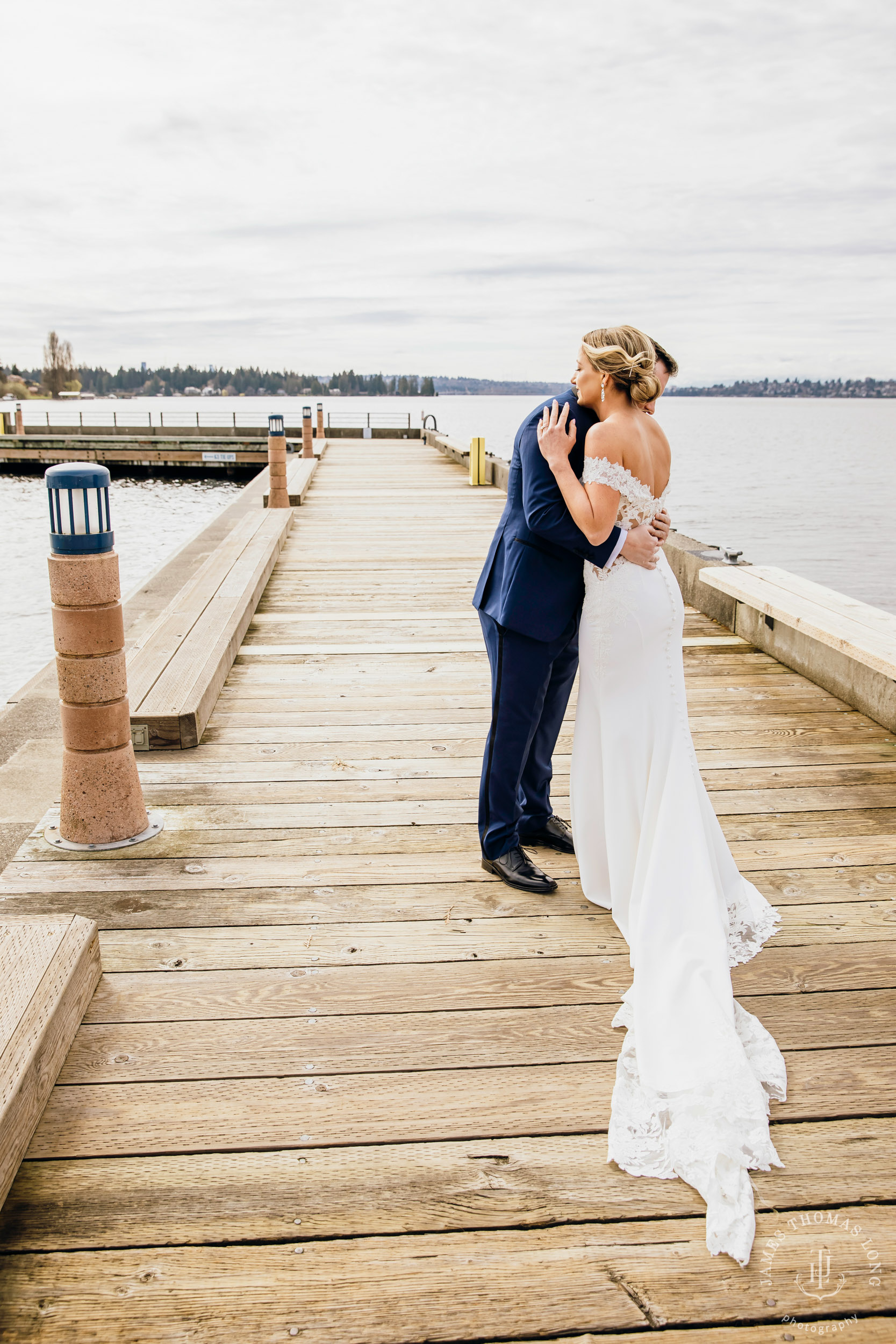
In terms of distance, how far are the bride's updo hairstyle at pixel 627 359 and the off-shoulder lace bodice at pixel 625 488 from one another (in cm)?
20

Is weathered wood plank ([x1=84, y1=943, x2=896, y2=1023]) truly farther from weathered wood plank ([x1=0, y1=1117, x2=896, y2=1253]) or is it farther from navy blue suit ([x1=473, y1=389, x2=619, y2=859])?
navy blue suit ([x1=473, y1=389, x2=619, y2=859])

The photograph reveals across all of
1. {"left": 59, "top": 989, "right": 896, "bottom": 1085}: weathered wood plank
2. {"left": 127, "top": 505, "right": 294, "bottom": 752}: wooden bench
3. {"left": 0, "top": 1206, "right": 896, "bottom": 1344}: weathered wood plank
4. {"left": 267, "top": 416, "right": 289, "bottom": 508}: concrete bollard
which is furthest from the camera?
{"left": 267, "top": 416, "right": 289, "bottom": 508}: concrete bollard

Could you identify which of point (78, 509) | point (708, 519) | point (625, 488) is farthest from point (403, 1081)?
point (708, 519)

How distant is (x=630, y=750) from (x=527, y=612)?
55 centimetres

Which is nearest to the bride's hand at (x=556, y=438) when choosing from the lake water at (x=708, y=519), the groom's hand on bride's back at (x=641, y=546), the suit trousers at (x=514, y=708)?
the groom's hand on bride's back at (x=641, y=546)

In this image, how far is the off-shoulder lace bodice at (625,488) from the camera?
8.84 ft

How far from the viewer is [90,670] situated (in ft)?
10.5

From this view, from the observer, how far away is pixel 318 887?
3.14 metres

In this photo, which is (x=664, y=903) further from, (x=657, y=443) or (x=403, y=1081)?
(x=657, y=443)

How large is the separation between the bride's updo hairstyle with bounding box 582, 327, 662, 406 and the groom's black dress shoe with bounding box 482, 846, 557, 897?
1.50 meters

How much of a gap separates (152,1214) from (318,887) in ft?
4.35

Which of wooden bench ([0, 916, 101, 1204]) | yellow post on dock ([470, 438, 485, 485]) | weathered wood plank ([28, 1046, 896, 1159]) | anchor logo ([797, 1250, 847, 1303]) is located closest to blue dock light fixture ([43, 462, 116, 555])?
wooden bench ([0, 916, 101, 1204])

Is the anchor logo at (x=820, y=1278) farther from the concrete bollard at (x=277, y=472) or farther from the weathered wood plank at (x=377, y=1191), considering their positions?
the concrete bollard at (x=277, y=472)

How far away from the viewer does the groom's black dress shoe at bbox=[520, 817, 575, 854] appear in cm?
348
